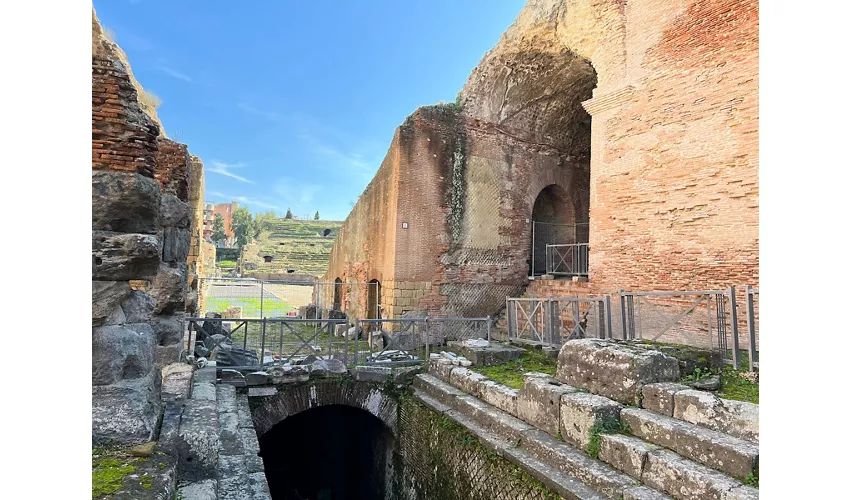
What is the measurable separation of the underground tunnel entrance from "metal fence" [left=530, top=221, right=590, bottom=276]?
7.06 metres

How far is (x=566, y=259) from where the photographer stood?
13.9 meters

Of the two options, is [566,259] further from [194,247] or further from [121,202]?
[121,202]

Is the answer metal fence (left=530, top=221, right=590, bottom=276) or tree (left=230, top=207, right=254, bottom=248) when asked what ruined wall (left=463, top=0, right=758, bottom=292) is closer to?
metal fence (left=530, top=221, right=590, bottom=276)

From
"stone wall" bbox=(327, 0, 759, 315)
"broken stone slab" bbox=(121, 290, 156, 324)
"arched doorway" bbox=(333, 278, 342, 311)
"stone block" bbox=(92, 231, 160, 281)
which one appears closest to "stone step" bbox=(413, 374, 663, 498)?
"broken stone slab" bbox=(121, 290, 156, 324)

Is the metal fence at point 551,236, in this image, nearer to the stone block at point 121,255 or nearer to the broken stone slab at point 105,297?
the stone block at point 121,255

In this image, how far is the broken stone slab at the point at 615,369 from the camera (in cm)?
452

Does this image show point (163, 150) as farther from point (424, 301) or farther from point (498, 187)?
point (498, 187)

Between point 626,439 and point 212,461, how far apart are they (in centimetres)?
312

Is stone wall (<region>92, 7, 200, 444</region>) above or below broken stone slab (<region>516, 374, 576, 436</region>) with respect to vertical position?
above

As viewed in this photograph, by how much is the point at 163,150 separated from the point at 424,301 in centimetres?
722

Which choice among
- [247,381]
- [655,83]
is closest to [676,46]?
[655,83]

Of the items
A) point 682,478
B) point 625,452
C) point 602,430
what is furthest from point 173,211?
point 682,478

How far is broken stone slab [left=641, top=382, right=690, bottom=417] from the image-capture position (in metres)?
4.15

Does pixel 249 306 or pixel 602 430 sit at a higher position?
pixel 602 430
